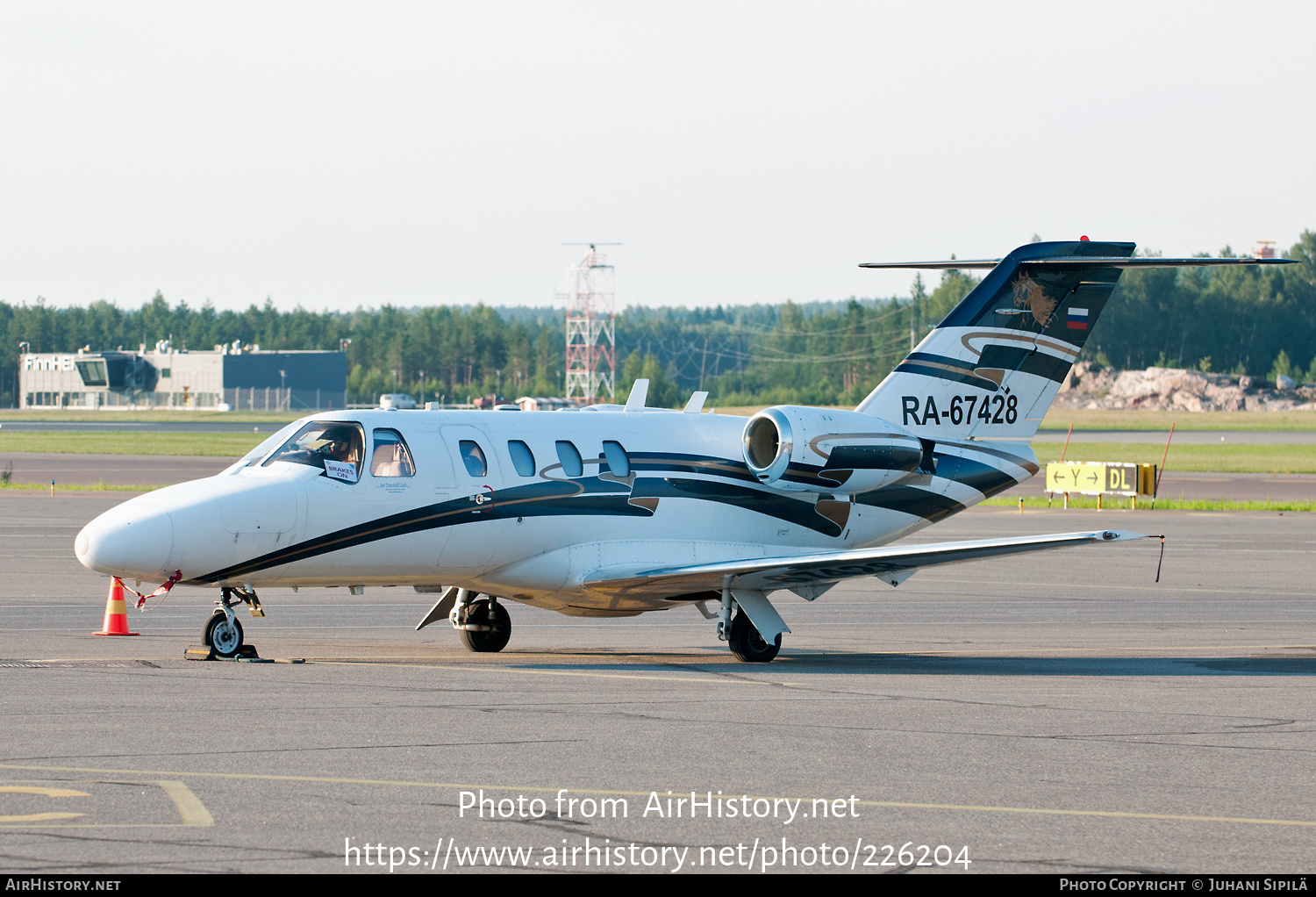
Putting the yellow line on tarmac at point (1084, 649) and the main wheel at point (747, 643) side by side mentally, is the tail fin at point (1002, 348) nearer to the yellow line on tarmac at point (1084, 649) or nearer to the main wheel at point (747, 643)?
the yellow line on tarmac at point (1084, 649)

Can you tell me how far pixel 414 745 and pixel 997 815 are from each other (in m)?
4.51

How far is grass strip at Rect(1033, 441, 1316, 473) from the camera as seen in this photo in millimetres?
70688

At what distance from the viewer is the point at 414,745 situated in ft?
38.3

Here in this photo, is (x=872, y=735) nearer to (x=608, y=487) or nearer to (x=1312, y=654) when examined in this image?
(x=608, y=487)

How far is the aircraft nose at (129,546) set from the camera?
15588 mm

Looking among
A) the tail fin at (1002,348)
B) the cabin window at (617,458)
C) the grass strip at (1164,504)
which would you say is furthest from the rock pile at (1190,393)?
the cabin window at (617,458)

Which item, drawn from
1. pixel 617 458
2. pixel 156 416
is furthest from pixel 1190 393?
pixel 617 458

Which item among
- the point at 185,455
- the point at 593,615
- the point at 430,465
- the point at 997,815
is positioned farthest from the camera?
the point at 185,455

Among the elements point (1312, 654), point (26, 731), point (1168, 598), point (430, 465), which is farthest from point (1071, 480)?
point (26, 731)

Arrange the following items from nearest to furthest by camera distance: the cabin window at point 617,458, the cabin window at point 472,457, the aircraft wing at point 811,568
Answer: the aircraft wing at point 811,568
the cabin window at point 472,457
the cabin window at point 617,458

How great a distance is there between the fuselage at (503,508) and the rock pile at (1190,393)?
424 ft

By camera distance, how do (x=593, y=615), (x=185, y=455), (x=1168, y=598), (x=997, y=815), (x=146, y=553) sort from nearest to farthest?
(x=997, y=815), (x=146, y=553), (x=593, y=615), (x=1168, y=598), (x=185, y=455)

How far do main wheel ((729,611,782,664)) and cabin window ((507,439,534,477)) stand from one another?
3.01 meters

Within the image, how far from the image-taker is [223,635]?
1670 centimetres
